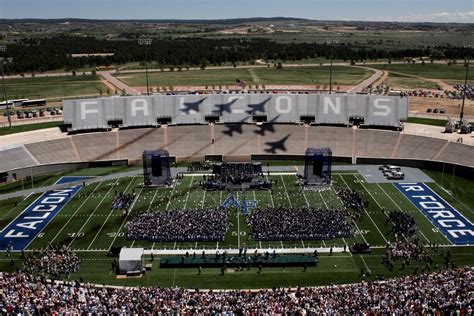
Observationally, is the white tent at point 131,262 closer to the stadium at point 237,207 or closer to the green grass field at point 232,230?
the stadium at point 237,207

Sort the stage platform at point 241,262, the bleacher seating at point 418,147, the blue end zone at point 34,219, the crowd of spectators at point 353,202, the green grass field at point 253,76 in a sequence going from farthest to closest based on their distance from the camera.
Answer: the green grass field at point 253,76, the bleacher seating at point 418,147, the crowd of spectators at point 353,202, the blue end zone at point 34,219, the stage platform at point 241,262

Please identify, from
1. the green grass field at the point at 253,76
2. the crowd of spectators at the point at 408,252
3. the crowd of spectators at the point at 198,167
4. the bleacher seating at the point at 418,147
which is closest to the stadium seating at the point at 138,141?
the crowd of spectators at the point at 198,167

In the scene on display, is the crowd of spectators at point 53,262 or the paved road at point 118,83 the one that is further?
the paved road at point 118,83

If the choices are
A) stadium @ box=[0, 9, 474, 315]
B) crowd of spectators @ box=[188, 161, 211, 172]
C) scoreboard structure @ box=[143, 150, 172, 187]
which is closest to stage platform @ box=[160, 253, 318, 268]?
stadium @ box=[0, 9, 474, 315]

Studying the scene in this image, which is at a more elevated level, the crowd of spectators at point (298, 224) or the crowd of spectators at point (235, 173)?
the crowd of spectators at point (235, 173)

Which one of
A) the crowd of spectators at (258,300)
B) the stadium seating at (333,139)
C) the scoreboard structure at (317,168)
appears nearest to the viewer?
the crowd of spectators at (258,300)

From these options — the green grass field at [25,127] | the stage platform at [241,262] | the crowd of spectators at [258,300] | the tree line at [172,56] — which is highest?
the tree line at [172,56]

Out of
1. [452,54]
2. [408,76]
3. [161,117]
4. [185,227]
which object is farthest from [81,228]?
[452,54]
